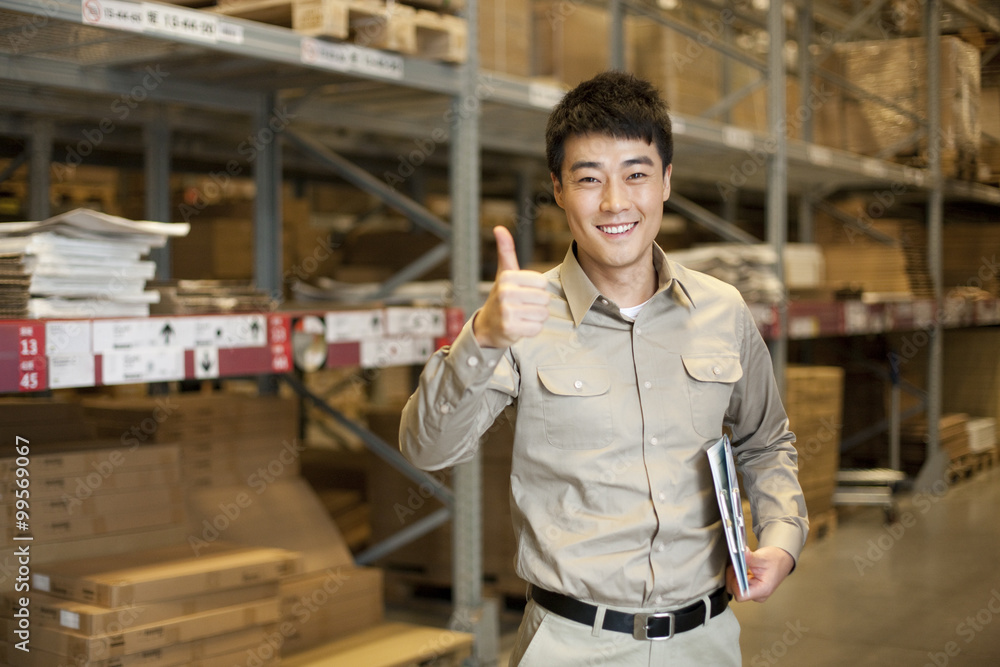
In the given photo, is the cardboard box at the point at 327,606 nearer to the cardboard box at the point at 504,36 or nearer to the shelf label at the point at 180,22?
the shelf label at the point at 180,22

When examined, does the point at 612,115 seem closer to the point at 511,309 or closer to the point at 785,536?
the point at 511,309

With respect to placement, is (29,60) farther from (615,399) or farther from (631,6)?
(631,6)

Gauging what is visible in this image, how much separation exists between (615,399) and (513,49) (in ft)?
11.1

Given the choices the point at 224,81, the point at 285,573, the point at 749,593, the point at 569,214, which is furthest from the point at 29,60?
the point at 749,593

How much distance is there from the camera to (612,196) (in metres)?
1.85

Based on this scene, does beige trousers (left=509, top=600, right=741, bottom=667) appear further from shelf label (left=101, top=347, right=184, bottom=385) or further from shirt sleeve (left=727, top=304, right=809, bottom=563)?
shelf label (left=101, top=347, right=184, bottom=385)

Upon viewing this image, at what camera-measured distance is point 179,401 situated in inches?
157

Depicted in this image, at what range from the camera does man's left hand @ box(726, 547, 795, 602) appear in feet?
6.08

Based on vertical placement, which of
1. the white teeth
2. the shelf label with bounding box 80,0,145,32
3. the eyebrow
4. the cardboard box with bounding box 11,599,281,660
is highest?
the shelf label with bounding box 80,0,145,32

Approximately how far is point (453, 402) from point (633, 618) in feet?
1.83

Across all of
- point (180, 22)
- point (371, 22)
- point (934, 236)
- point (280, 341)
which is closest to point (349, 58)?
point (371, 22)

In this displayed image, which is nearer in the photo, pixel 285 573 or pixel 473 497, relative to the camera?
pixel 285 573

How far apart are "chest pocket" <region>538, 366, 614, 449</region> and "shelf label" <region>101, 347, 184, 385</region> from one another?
1.39 meters

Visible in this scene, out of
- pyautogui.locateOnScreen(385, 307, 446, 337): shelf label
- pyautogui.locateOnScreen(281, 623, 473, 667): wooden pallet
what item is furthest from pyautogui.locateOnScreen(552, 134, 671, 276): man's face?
pyautogui.locateOnScreen(281, 623, 473, 667): wooden pallet
